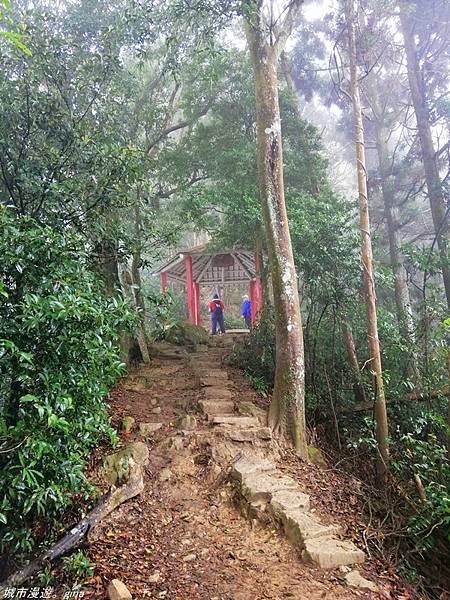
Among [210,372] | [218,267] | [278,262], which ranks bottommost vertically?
[210,372]

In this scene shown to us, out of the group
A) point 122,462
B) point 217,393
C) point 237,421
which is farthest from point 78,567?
point 217,393

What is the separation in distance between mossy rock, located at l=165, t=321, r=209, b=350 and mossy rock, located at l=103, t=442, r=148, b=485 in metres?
5.57

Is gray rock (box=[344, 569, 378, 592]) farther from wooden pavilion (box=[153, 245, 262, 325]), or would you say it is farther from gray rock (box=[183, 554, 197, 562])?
wooden pavilion (box=[153, 245, 262, 325])

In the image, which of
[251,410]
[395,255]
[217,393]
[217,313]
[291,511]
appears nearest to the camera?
[291,511]

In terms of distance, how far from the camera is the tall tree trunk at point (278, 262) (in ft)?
17.9

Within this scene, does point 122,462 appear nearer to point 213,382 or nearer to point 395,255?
point 213,382

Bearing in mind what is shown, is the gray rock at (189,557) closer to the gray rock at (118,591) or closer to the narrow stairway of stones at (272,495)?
the gray rock at (118,591)

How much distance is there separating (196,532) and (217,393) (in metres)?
3.00

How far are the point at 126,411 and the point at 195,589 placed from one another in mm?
3434

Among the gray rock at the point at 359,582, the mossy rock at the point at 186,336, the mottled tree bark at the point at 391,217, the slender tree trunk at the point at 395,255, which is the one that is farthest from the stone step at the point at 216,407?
the mottled tree bark at the point at 391,217

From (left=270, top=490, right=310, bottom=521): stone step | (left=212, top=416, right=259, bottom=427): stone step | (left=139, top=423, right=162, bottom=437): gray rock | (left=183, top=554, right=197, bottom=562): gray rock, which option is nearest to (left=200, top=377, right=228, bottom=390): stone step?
(left=212, top=416, right=259, bottom=427): stone step

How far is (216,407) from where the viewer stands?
6.20m

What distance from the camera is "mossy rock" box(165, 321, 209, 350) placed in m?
10.7

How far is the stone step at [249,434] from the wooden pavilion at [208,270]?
325 inches
